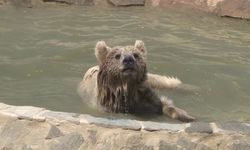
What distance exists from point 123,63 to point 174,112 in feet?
2.92

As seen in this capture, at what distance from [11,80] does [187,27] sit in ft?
17.0

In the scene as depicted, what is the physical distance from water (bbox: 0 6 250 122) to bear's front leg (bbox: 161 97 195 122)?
0.45 feet

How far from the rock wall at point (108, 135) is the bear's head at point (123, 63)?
4.22 ft

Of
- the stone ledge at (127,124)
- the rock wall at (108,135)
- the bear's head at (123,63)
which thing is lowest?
the rock wall at (108,135)

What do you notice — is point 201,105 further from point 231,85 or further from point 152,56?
point 152,56

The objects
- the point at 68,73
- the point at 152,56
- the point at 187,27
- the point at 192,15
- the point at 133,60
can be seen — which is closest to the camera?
the point at 133,60

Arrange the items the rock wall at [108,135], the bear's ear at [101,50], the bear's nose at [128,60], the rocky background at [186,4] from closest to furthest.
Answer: the rock wall at [108,135], the bear's nose at [128,60], the bear's ear at [101,50], the rocky background at [186,4]

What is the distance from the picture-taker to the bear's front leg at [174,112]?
7758 mm

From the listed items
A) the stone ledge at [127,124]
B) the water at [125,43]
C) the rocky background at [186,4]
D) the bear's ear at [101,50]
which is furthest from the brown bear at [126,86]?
the rocky background at [186,4]

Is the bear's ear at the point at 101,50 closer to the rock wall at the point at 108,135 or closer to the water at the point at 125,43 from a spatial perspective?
the water at the point at 125,43

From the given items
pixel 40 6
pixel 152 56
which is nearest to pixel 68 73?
pixel 152 56

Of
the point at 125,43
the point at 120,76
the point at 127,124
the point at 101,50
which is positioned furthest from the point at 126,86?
the point at 125,43

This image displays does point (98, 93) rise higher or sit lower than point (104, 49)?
lower

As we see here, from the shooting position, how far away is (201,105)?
28.5 feet
